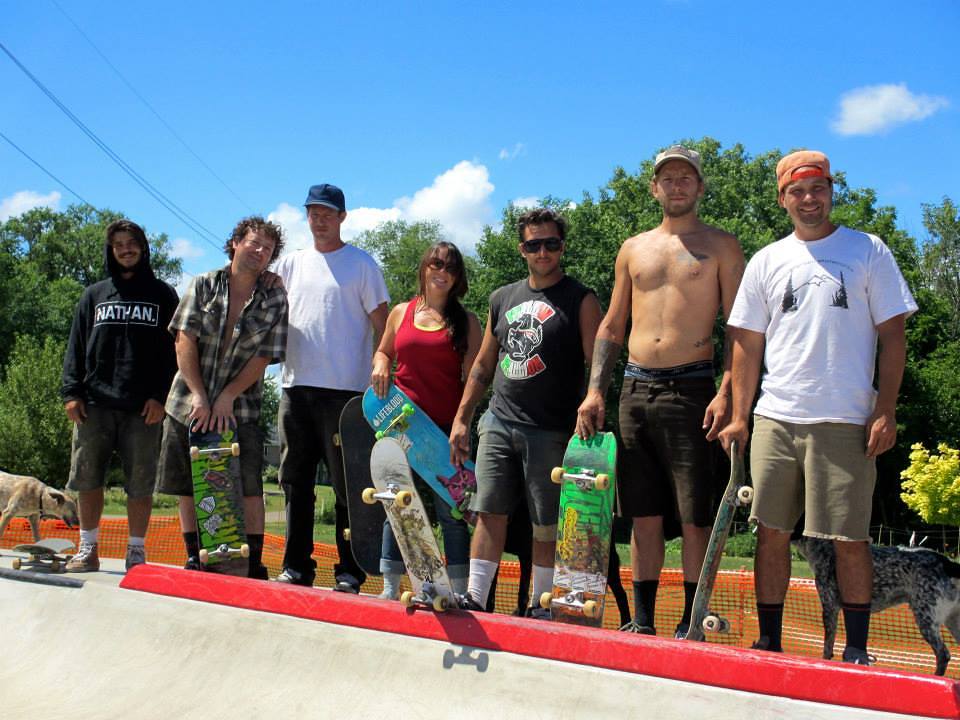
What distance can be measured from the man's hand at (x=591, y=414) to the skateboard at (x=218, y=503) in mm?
2147

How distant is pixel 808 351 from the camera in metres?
3.57

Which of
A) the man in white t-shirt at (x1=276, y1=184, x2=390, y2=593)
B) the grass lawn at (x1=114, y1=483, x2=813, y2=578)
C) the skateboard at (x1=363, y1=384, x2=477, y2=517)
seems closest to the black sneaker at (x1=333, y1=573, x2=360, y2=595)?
the man in white t-shirt at (x1=276, y1=184, x2=390, y2=593)

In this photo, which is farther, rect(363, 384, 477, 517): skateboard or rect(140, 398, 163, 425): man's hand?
rect(140, 398, 163, 425): man's hand

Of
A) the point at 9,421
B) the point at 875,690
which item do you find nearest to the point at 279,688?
the point at 875,690

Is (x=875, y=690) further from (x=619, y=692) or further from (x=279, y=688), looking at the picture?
(x=279, y=688)

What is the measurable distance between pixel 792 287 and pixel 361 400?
242 centimetres

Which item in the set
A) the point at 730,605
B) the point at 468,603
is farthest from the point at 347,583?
the point at 730,605

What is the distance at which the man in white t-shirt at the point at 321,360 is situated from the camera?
5.17 m

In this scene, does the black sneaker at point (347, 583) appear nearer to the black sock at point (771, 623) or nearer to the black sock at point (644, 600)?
the black sock at point (644, 600)

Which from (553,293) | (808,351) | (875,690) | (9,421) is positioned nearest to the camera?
(875,690)

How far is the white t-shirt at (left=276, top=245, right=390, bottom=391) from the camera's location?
5168mm

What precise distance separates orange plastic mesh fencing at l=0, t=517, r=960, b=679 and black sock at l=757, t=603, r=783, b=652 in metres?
2.74

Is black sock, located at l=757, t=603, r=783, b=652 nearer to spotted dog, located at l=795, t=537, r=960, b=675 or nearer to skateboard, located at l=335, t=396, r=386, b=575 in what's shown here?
spotted dog, located at l=795, t=537, r=960, b=675

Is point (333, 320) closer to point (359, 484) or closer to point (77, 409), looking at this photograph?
point (359, 484)
